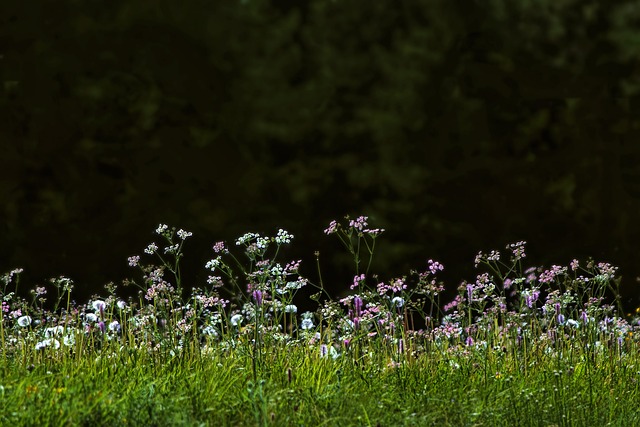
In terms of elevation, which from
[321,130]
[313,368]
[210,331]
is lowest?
[313,368]

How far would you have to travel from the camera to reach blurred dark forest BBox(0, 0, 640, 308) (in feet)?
16.2

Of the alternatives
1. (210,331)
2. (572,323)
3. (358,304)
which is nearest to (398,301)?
(358,304)

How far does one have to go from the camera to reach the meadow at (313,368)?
3057 mm

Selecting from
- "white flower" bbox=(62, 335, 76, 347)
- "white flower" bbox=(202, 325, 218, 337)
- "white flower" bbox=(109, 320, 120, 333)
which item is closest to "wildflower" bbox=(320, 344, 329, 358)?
"white flower" bbox=(202, 325, 218, 337)

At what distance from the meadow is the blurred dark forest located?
693mm

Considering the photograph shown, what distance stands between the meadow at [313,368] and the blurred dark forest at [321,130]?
69cm

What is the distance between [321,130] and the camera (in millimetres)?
5098

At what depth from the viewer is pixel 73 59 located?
501 centimetres

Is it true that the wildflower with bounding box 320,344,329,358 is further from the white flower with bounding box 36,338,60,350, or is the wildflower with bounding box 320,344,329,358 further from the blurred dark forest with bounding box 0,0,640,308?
the blurred dark forest with bounding box 0,0,640,308

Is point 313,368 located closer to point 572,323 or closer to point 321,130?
point 572,323

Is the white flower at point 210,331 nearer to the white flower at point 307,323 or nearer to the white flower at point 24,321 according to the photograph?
the white flower at point 307,323

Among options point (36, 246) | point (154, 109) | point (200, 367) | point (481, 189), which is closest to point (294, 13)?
point (154, 109)

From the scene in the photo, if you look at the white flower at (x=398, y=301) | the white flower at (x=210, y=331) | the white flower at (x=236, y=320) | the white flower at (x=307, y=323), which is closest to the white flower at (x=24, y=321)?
the white flower at (x=210, y=331)

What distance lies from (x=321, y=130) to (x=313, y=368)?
1791mm
